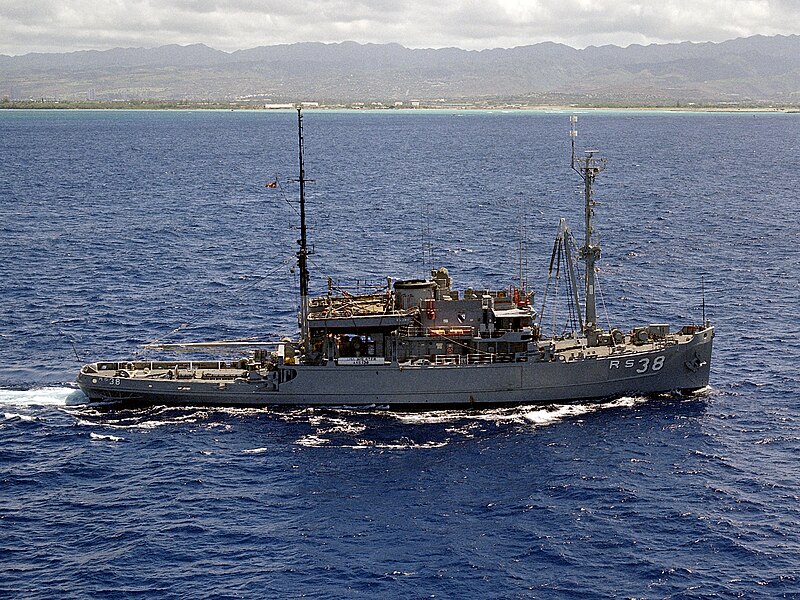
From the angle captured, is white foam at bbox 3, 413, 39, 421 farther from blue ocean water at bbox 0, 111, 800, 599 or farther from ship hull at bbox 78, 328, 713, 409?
ship hull at bbox 78, 328, 713, 409

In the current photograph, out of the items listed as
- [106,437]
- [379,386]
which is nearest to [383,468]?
[379,386]

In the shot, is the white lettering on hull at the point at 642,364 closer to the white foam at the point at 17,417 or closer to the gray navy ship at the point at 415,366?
the gray navy ship at the point at 415,366

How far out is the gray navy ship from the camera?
64125 mm

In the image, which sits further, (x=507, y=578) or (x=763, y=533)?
(x=763, y=533)

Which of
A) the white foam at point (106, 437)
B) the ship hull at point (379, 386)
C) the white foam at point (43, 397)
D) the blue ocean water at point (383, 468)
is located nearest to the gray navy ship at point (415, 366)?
the ship hull at point (379, 386)

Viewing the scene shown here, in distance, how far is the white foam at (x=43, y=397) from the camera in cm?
6500

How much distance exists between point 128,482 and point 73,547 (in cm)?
708

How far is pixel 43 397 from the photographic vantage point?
65938mm

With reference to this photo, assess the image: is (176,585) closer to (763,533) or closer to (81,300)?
(763,533)

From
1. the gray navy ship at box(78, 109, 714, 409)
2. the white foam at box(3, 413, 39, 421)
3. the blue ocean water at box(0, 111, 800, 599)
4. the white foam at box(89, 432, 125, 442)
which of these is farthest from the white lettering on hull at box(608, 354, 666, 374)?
the white foam at box(3, 413, 39, 421)

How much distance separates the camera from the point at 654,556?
4625cm

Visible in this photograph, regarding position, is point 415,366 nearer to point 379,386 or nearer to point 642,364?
point 379,386

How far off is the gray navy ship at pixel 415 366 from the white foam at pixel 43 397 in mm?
1800

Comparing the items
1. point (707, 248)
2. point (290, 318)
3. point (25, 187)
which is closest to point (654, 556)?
point (290, 318)
